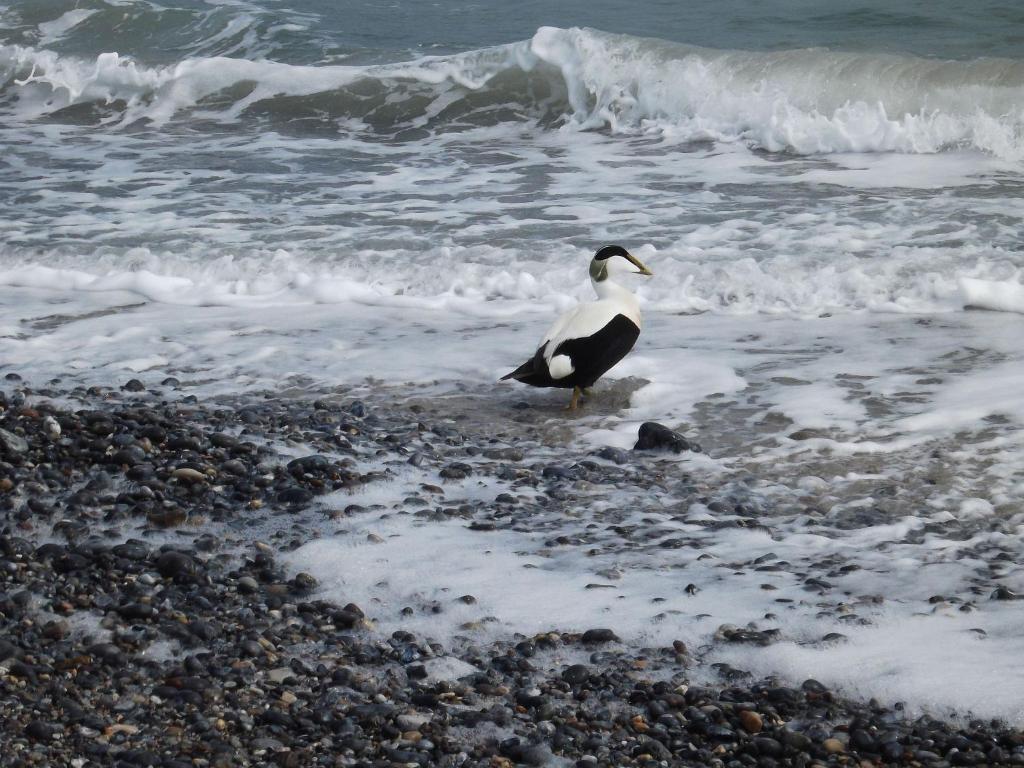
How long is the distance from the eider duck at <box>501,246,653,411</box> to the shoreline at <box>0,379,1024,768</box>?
56.4 inches

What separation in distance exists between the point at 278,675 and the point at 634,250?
19.3 feet

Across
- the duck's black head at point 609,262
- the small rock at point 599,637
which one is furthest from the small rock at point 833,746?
the duck's black head at point 609,262

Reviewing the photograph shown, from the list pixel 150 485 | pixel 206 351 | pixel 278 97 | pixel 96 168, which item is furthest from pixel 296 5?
pixel 150 485

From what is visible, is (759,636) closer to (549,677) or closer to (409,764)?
(549,677)

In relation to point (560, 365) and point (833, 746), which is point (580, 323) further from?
point (833, 746)

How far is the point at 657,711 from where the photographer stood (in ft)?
10.7

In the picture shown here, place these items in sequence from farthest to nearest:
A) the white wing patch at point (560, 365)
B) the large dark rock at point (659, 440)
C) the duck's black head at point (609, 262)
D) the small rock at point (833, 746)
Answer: the duck's black head at point (609, 262), the white wing patch at point (560, 365), the large dark rock at point (659, 440), the small rock at point (833, 746)

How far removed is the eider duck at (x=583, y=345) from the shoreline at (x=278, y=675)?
143 centimetres

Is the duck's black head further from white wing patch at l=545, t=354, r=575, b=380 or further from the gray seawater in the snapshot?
the gray seawater

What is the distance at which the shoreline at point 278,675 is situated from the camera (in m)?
3.09

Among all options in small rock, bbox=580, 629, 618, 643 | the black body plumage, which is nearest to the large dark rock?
the black body plumage

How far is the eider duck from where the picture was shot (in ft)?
19.3

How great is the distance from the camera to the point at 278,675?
3447mm

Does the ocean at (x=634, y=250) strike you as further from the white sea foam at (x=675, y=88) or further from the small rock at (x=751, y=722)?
the small rock at (x=751, y=722)
